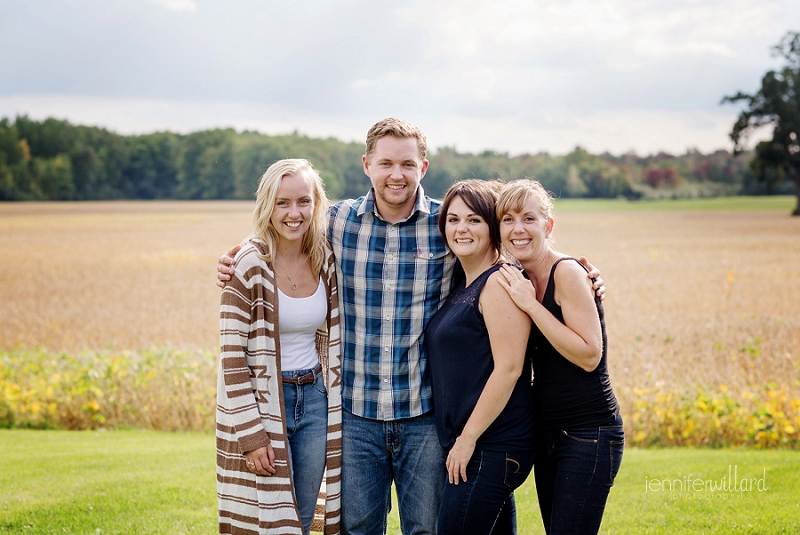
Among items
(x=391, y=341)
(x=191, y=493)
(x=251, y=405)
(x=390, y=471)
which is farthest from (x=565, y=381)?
(x=191, y=493)

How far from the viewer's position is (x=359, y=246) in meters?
3.31

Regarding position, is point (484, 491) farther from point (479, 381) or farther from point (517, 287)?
point (517, 287)

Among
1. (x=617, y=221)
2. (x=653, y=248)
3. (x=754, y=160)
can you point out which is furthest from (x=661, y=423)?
(x=617, y=221)

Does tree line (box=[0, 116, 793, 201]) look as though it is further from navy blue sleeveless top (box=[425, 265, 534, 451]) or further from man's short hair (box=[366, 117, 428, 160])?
navy blue sleeveless top (box=[425, 265, 534, 451])

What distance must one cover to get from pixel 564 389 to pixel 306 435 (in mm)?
1196

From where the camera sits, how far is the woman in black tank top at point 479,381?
273 centimetres

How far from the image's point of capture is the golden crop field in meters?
7.41

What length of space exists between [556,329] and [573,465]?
55 centimetres

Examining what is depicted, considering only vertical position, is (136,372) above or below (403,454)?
below

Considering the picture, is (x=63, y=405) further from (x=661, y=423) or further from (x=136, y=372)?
(x=661, y=423)

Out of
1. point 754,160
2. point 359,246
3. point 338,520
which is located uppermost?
point 754,160

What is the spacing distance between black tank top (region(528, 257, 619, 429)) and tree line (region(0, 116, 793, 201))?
8.19 m

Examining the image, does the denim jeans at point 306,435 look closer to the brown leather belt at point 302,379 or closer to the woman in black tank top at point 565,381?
the brown leather belt at point 302,379

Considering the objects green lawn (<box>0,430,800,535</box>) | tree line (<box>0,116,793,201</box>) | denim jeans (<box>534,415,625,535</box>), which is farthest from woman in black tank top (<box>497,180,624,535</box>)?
tree line (<box>0,116,793,201</box>)
